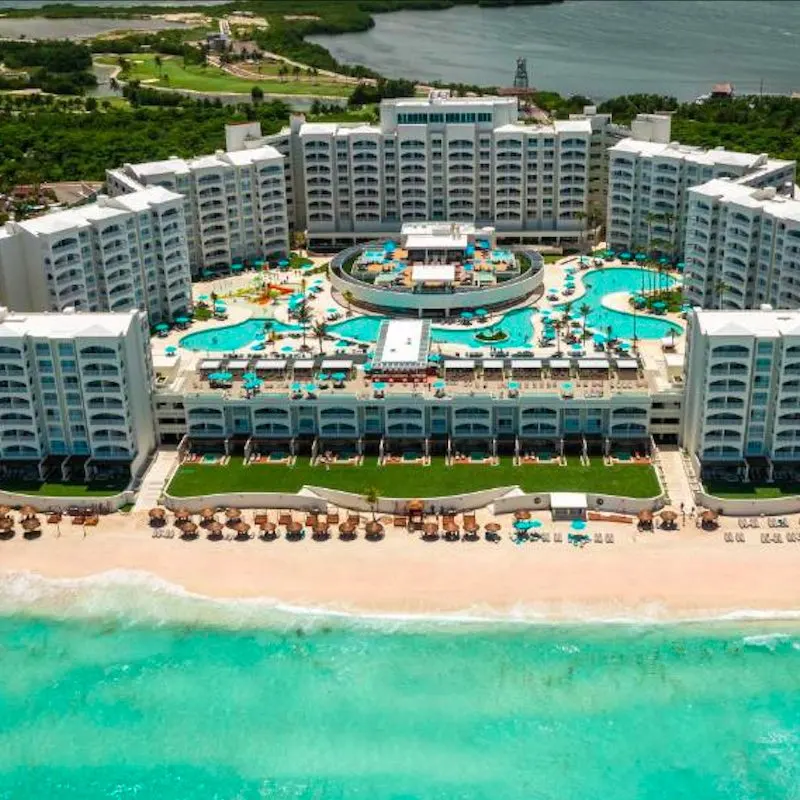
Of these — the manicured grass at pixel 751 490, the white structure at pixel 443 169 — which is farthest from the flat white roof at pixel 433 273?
the manicured grass at pixel 751 490

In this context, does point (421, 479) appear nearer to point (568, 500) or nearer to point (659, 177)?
point (568, 500)

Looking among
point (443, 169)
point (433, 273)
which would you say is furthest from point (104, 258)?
point (443, 169)

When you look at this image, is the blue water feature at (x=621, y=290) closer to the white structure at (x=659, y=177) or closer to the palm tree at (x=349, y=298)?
the white structure at (x=659, y=177)

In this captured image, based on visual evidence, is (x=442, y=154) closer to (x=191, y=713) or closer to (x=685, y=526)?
(x=685, y=526)

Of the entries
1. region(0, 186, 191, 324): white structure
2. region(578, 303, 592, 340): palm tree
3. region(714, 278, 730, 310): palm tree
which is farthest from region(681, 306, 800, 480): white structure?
region(0, 186, 191, 324): white structure

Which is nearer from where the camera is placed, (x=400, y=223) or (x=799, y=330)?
(x=799, y=330)

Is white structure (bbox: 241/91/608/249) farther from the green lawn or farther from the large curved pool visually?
the green lawn

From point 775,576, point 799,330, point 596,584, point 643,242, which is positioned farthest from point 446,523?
point 643,242
